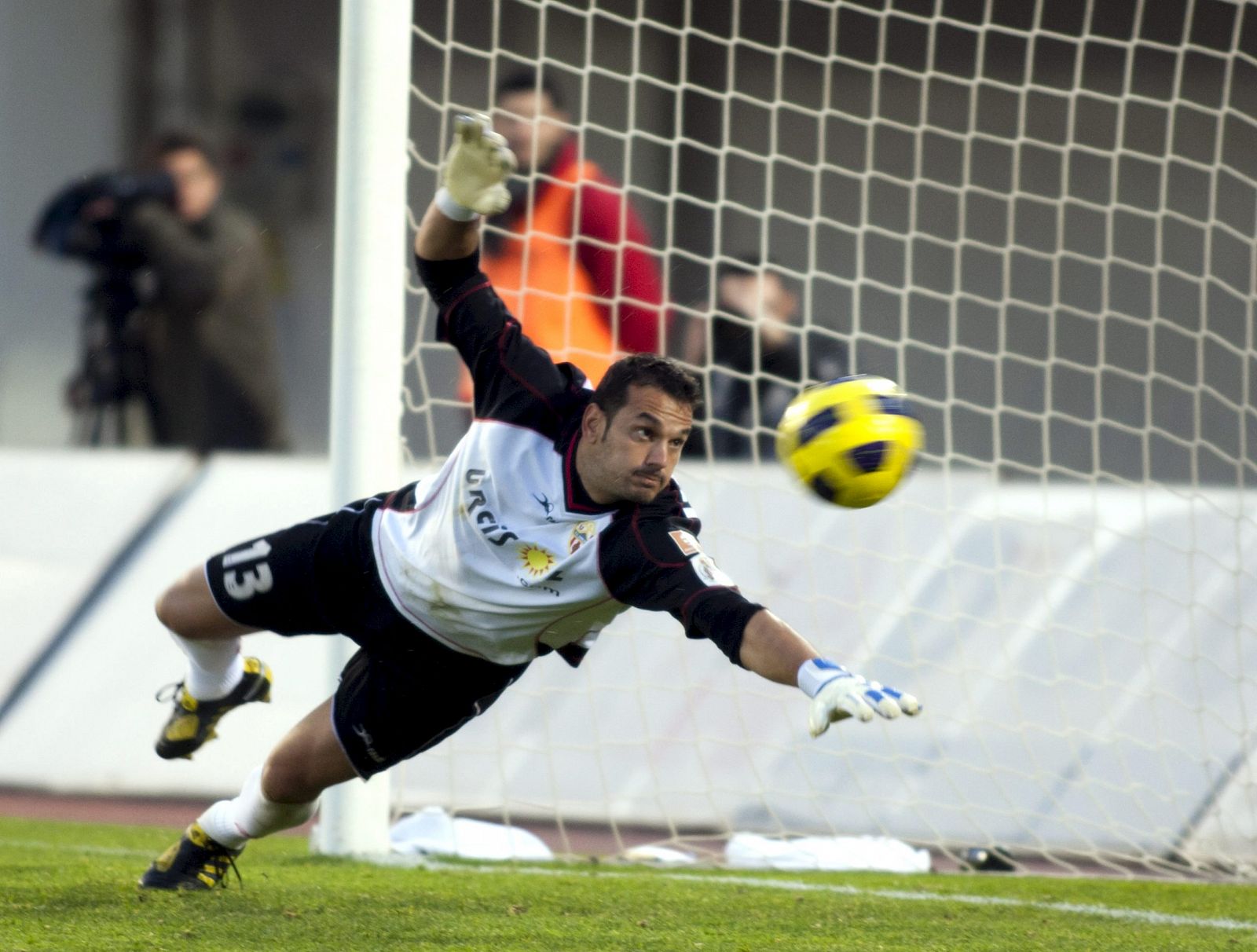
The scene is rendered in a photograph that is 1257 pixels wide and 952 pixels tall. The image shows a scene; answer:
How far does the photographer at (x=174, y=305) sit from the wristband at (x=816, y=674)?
582cm

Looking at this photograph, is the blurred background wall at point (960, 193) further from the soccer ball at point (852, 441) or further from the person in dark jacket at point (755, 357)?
the soccer ball at point (852, 441)

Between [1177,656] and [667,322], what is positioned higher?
[667,322]

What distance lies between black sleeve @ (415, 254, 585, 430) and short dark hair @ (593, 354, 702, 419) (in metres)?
0.20

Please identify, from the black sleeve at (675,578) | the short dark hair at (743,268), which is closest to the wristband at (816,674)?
the black sleeve at (675,578)

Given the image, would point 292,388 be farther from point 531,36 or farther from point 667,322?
point 667,322

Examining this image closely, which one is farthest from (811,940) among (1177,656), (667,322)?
(667,322)

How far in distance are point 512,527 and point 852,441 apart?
845 mm

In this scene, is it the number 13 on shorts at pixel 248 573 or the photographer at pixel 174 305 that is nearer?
the number 13 on shorts at pixel 248 573

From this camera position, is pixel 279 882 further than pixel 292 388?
No

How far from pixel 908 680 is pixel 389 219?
9.51 feet

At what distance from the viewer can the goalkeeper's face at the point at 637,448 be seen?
3.80m

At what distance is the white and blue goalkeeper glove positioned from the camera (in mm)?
2969

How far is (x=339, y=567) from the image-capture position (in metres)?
4.32

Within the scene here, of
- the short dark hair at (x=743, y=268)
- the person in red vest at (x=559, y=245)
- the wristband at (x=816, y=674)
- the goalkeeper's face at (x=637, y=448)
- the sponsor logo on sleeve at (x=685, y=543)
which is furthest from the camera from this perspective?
the short dark hair at (x=743, y=268)
